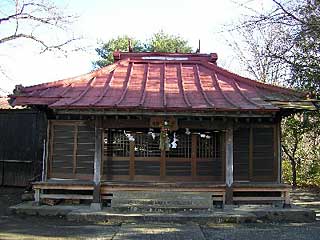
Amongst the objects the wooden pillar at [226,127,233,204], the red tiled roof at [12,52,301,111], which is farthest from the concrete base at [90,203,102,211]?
the wooden pillar at [226,127,233,204]

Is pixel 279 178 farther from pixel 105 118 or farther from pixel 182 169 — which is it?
pixel 105 118

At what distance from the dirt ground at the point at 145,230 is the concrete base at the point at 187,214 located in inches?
12.2

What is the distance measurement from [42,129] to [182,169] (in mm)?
5801

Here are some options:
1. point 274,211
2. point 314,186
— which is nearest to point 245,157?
point 274,211

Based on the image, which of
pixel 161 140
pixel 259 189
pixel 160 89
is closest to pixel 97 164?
pixel 161 140

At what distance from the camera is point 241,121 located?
441 inches

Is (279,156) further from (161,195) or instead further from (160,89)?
(160,89)

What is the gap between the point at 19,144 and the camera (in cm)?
1479

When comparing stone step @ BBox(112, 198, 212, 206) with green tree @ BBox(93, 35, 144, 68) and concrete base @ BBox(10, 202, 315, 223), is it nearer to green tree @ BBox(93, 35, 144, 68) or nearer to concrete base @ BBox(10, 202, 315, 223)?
concrete base @ BBox(10, 202, 315, 223)

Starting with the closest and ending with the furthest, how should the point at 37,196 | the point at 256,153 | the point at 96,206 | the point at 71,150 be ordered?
the point at 96,206, the point at 37,196, the point at 256,153, the point at 71,150

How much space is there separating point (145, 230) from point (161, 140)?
2.96m

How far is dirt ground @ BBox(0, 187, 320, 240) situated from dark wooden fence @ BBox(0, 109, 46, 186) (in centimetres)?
477

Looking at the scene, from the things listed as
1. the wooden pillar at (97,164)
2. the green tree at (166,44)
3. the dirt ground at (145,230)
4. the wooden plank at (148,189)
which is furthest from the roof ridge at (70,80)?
the green tree at (166,44)

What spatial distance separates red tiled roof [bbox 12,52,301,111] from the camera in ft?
32.4
